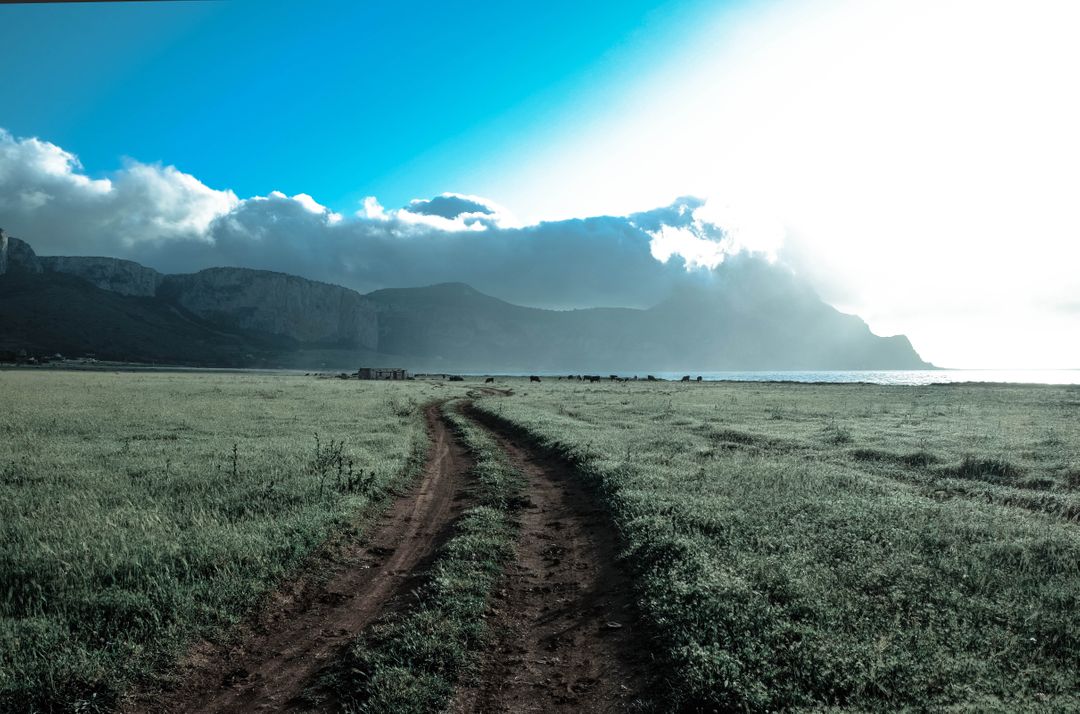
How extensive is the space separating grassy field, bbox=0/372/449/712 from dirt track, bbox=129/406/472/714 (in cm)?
51

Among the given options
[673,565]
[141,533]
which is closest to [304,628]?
[141,533]

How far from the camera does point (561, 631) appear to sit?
767cm

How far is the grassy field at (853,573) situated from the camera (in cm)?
608

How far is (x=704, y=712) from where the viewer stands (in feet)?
18.5

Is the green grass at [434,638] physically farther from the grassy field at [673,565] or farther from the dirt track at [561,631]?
the dirt track at [561,631]

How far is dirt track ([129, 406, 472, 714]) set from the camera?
6184 millimetres

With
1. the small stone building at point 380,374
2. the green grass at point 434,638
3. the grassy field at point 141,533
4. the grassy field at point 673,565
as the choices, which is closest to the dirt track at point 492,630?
the green grass at point 434,638

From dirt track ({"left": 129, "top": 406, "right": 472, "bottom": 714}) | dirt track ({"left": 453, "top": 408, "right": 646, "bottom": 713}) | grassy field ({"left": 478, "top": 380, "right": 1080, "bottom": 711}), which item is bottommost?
dirt track ({"left": 129, "top": 406, "right": 472, "bottom": 714})

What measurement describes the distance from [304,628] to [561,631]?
3.68 metres

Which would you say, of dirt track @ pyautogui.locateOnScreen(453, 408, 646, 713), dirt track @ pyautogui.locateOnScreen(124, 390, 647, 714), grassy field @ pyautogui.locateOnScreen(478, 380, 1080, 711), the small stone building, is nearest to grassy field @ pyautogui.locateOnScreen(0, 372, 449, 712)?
dirt track @ pyautogui.locateOnScreen(124, 390, 647, 714)

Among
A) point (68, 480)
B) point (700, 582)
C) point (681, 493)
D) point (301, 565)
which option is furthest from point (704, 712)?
point (68, 480)

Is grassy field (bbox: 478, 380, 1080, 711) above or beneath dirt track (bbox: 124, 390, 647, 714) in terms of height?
above

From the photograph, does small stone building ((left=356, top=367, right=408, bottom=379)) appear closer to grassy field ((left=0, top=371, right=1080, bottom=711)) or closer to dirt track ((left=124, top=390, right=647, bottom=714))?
grassy field ((left=0, top=371, right=1080, bottom=711))

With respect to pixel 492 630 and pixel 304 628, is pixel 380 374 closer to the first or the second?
pixel 304 628
